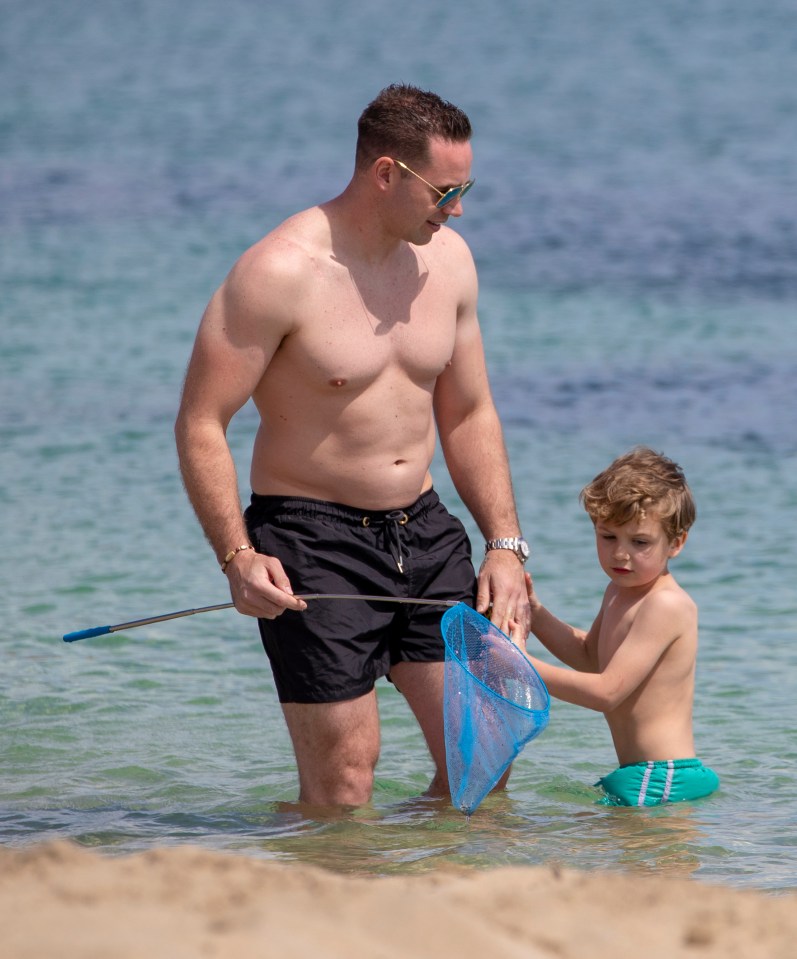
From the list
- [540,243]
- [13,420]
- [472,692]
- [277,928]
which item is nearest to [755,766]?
[472,692]

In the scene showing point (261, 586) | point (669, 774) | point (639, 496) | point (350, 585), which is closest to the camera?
point (261, 586)

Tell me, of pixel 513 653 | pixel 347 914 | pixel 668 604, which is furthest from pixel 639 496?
pixel 347 914

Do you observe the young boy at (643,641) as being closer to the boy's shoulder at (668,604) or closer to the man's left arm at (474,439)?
the boy's shoulder at (668,604)

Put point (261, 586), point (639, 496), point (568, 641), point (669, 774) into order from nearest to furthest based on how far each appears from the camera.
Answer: point (261, 586) → point (639, 496) → point (669, 774) → point (568, 641)

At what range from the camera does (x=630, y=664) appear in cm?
424

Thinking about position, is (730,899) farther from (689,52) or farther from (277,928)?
(689,52)

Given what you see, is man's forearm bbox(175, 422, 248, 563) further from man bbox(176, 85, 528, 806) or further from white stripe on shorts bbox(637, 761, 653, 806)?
white stripe on shorts bbox(637, 761, 653, 806)

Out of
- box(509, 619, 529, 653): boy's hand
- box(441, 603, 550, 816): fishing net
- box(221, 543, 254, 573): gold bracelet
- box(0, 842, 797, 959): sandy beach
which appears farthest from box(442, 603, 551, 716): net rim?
box(0, 842, 797, 959): sandy beach

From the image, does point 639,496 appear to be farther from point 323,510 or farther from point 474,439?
point 323,510

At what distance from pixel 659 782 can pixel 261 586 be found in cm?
139

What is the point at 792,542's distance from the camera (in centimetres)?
849

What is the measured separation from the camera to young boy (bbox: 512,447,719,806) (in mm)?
4215

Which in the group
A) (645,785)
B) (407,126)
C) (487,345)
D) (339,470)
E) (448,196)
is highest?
(487,345)

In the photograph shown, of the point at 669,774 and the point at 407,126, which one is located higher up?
the point at 407,126
